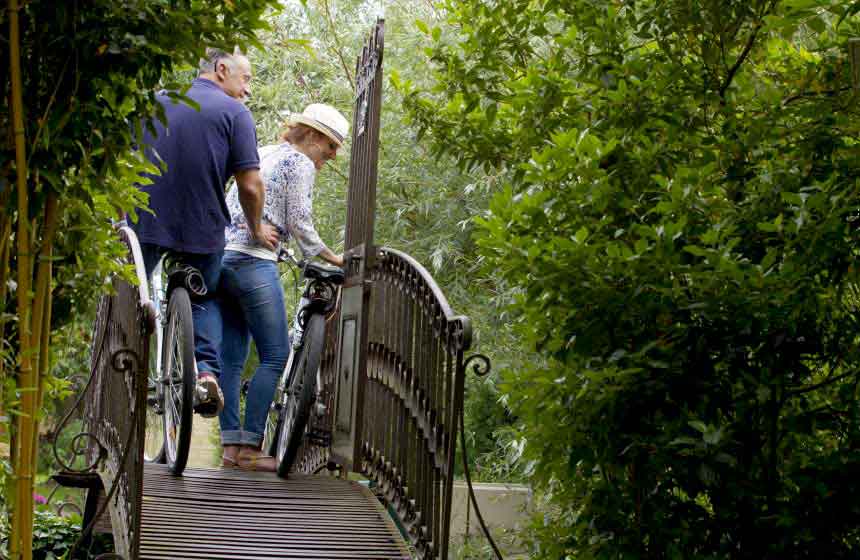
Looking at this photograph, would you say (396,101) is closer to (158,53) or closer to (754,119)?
(754,119)

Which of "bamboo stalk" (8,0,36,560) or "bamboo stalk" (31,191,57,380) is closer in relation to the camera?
"bamboo stalk" (8,0,36,560)

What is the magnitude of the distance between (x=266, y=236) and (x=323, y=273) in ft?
1.12

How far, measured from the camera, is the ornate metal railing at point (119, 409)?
3.93 m

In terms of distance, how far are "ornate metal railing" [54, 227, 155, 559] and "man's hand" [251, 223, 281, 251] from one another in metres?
0.73

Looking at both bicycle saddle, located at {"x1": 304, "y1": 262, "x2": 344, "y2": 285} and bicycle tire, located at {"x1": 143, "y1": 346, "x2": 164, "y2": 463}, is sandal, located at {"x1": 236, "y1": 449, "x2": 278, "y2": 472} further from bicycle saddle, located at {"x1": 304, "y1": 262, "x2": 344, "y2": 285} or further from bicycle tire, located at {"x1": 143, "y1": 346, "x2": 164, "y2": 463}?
bicycle saddle, located at {"x1": 304, "y1": 262, "x2": 344, "y2": 285}

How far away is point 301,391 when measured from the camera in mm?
5676

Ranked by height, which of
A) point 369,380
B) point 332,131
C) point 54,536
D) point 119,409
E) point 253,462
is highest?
point 332,131

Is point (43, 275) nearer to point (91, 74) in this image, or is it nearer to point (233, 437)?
point (91, 74)

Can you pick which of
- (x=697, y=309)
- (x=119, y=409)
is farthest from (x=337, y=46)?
(x=697, y=309)

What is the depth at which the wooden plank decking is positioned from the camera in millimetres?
4281

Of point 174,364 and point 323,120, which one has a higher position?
point 323,120

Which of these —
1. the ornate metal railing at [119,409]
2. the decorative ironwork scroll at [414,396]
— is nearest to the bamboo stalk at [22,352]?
the ornate metal railing at [119,409]

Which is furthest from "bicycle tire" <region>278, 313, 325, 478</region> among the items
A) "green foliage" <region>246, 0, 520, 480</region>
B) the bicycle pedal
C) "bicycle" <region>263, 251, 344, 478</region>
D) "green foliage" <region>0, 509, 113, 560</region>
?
"green foliage" <region>246, 0, 520, 480</region>

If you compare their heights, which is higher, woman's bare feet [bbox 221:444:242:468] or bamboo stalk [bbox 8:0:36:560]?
bamboo stalk [bbox 8:0:36:560]
